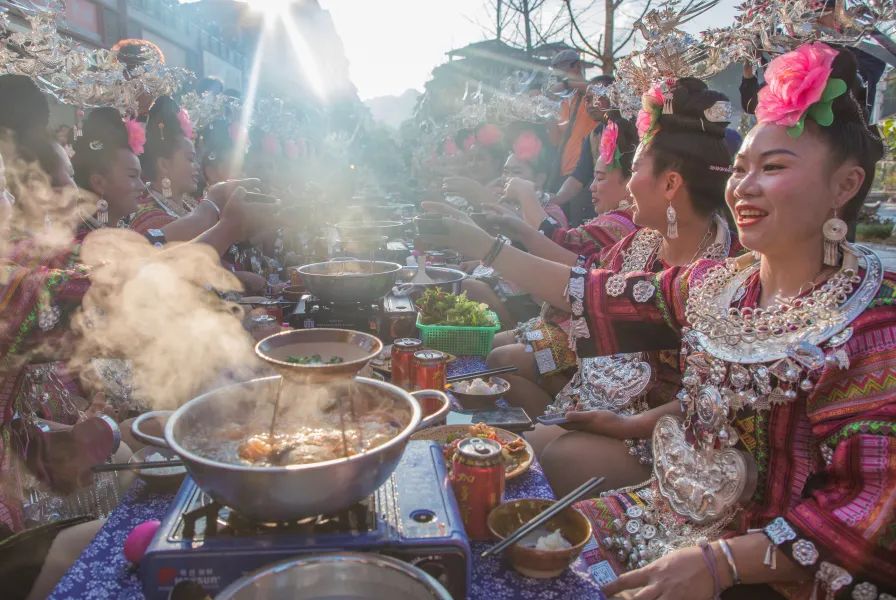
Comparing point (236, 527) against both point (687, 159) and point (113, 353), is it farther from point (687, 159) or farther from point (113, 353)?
point (687, 159)

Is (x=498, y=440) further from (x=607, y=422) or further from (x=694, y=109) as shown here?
(x=694, y=109)

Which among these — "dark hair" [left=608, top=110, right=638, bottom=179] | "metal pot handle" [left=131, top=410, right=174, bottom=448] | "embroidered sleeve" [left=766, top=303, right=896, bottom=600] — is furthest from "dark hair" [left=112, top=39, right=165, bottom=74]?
"embroidered sleeve" [left=766, top=303, right=896, bottom=600]

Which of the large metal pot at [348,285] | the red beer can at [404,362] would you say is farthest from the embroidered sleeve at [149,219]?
the red beer can at [404,362]

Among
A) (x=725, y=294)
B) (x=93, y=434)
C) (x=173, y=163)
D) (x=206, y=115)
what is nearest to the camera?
(x=725, y=294)

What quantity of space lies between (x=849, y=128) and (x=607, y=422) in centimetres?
146

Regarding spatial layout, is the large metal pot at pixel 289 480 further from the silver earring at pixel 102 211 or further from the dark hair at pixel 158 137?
the dark hair at pixel 158 137

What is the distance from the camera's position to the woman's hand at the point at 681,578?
1610 millimetres

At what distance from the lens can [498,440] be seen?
7.11 ft

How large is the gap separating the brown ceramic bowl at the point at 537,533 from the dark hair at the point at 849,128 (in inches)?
51.7

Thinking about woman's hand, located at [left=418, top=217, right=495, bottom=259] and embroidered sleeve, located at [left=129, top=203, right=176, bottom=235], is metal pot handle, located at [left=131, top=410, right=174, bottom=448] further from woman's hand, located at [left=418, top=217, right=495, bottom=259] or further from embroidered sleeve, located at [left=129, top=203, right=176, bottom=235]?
embroidered sleeve, located at [left=129, top=203, right=176, bottom=235]

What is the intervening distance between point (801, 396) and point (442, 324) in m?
2.07

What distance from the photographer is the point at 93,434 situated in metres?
2.19

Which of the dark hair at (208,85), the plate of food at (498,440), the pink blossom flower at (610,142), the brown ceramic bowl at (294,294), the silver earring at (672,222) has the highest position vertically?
the dark hair at (208,85)

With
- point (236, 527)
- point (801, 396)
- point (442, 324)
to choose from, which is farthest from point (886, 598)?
point (442, 324)
